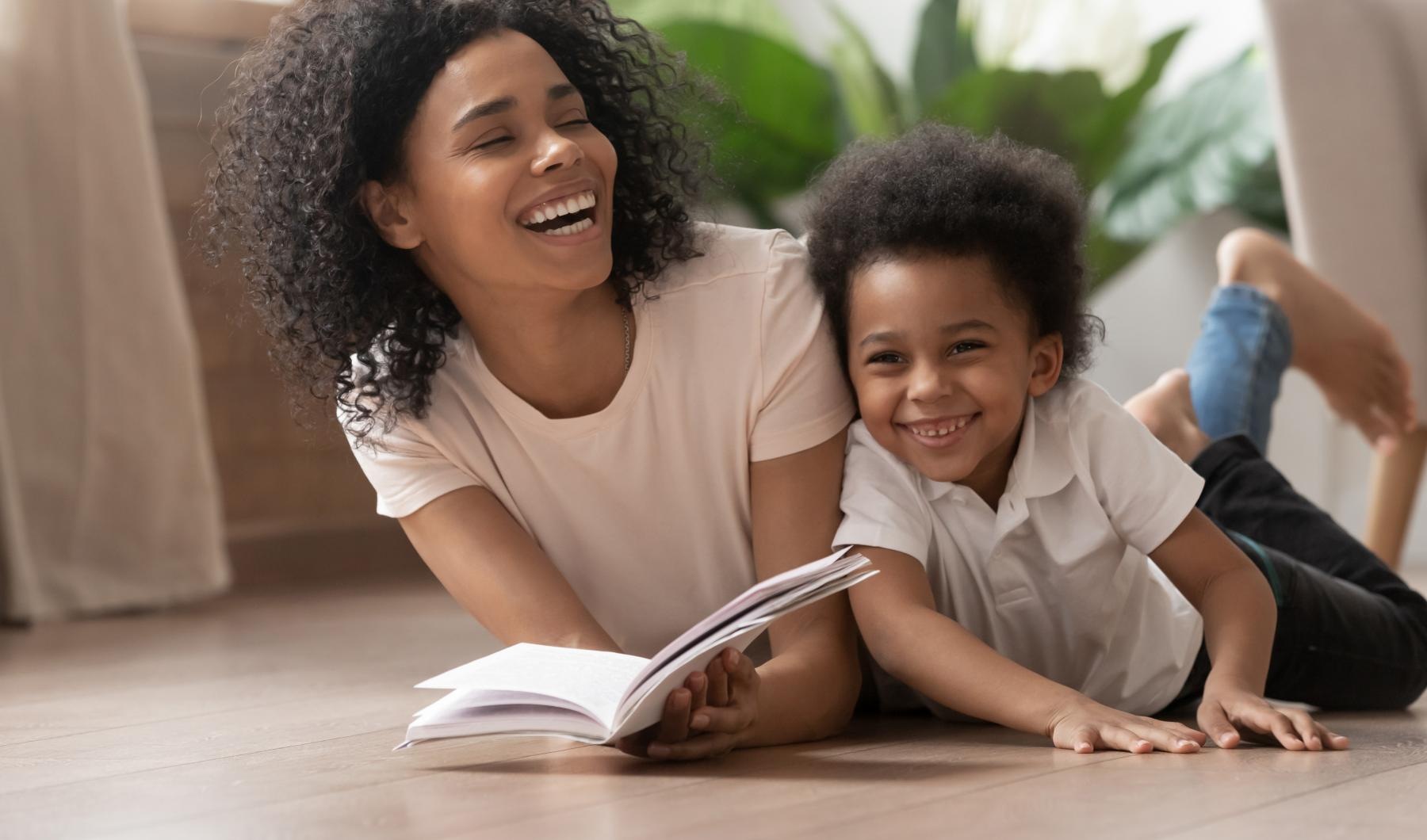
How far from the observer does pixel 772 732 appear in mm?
1238

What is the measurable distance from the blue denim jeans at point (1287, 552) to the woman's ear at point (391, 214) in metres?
0.79

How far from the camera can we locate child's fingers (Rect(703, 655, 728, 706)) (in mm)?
1139

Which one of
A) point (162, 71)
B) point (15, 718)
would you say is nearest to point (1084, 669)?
point (15, 718)

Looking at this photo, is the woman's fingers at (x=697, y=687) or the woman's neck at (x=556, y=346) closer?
the woman's fingers at (x=697, y=687)

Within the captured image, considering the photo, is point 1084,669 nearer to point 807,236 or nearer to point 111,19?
point 807,236

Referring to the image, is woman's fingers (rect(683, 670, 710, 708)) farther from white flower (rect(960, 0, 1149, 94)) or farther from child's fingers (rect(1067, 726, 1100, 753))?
white flower (rect(960, 0, 1149, 94))

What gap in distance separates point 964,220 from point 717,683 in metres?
0.43

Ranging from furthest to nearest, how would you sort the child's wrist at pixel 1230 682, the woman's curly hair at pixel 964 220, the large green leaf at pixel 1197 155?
the large green leaf at pixel 1197 155 < the woman's curly hair at pixel 964 220 < the child's wrist at pixel 1230 682

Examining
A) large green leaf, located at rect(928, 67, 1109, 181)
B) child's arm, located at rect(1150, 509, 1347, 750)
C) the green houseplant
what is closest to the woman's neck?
child's arm, located at rect(1150, 509, 1347, 750)

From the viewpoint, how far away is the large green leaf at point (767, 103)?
10.7 feet

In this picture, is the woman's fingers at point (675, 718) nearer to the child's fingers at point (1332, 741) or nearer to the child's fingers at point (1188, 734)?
the child's fingers at point (1188, 734)

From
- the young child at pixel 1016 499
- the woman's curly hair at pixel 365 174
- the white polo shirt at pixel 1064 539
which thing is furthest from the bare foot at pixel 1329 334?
the woman's curly hair at pixel 365 174

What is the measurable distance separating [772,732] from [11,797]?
56cm

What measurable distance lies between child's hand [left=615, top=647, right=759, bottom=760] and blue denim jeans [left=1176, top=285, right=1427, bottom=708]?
0.48 m
